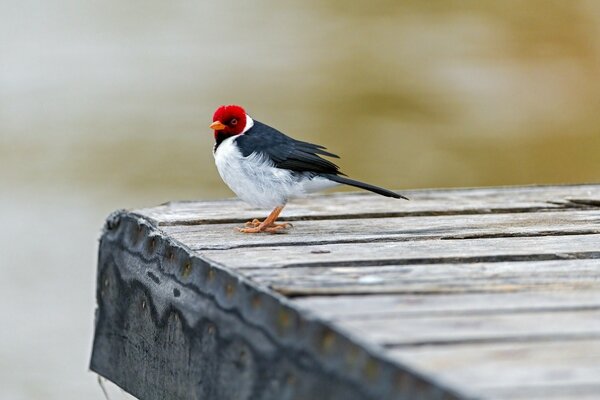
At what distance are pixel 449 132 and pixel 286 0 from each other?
4.58 metres

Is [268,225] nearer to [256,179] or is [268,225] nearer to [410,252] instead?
[256,179]

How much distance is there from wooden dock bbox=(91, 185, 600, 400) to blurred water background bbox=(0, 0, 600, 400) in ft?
10.7

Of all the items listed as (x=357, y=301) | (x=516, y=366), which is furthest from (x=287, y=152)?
(x=516, y=366)

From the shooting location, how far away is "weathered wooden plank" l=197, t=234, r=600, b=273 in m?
3.85

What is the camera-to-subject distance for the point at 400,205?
5254 mm

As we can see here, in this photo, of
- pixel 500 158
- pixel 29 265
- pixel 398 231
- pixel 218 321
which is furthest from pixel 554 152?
pixel 218 321

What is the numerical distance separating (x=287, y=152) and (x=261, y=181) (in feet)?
0.46

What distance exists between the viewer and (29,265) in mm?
9742

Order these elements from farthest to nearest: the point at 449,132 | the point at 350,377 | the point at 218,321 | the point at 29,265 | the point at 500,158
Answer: the point at 449,132
the point at 500,158
the point at 29,265
the point at 218,321
the point at 350,377

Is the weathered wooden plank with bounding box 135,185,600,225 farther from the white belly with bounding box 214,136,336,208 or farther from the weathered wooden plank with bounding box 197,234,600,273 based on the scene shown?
the weathered wooden plank with bounding box 197,234,600,273

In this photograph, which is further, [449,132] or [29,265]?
[449,132]

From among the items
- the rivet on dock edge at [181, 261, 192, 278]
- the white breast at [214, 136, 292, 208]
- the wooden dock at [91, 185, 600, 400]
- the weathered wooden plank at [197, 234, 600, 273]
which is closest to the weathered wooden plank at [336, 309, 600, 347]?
the wooden dock at [91, 185, 600, 400]

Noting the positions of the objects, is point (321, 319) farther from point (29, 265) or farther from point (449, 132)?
point (449, 132)

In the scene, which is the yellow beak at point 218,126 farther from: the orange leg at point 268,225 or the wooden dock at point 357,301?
the orange leg at point 268,225
